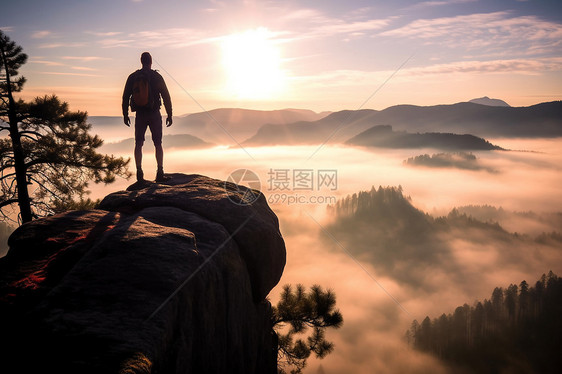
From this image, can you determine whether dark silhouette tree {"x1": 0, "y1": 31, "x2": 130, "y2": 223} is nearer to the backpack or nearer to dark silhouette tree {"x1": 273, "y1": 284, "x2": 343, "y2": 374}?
the backpack

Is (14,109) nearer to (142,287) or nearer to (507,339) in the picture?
(142,287)

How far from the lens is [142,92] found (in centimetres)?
1066

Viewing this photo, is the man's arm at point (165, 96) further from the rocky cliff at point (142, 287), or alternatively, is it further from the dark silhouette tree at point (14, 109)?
the dark silhouette tree at point (14, 109)

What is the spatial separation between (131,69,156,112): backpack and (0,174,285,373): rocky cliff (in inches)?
108

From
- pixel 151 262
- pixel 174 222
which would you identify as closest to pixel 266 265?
pixel 174 222

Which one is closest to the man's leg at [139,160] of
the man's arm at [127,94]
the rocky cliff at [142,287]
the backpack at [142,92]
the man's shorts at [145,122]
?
the man's shorts at [145,122]

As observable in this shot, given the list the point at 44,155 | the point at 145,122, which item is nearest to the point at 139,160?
the point at 145,122

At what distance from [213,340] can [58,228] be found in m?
4.15

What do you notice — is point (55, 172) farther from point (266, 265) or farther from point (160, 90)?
point (266, 265)

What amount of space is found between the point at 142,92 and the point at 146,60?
1098 mm

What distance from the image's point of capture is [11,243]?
6.75 meters

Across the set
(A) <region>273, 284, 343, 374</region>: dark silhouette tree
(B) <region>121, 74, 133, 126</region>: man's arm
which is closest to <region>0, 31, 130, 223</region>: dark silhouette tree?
(B) <region>121, 74, 133, 126</region>: man's arm

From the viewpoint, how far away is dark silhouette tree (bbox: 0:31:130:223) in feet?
56.5

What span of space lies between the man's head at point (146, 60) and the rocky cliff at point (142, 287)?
4056 mm
